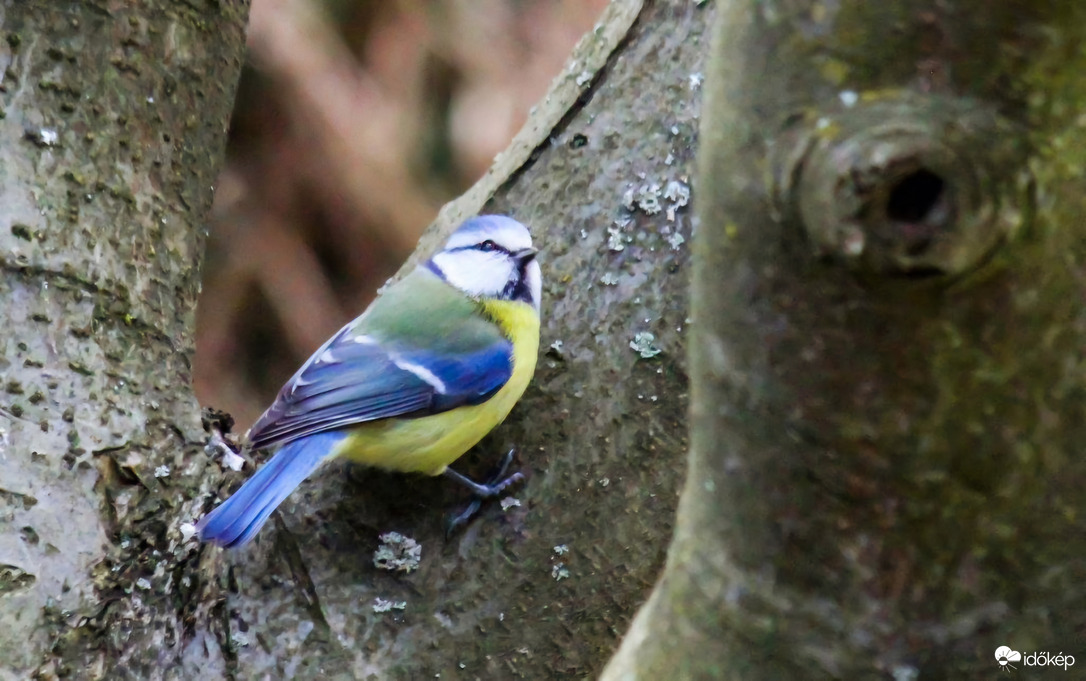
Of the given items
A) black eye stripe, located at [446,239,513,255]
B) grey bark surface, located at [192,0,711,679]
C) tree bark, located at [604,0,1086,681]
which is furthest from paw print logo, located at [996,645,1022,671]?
black eye stripe, located at [446,239,513,255]

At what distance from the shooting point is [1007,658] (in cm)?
A: 36

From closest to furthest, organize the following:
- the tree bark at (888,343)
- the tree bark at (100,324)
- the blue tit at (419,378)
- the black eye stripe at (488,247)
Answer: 1. the tree bark at (888,343)
2. the tree bark at (100,324)
3. the blue tit at (419,378)
4. the black eye stripe at (488,247)

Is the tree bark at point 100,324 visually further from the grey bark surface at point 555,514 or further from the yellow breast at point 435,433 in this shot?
the yellow breast at point 435,433

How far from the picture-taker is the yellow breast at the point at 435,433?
930 millimetres

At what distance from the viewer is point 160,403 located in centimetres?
90

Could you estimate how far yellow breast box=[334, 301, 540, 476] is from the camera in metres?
0.93

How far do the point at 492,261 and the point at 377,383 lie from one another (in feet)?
0.68

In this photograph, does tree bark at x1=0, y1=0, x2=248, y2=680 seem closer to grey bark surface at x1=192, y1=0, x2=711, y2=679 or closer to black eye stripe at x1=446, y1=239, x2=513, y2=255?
grey bark surface at x1=192, y1=0, x2=711, y2=679

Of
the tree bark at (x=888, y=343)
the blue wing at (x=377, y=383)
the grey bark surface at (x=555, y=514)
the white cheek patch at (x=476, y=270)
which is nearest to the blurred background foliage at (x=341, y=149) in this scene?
the white cheek patch at (x=476, y=270)

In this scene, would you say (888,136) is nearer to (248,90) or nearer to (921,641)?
(921,641)

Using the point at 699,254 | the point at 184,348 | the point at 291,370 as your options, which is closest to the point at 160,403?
the point at 184,348

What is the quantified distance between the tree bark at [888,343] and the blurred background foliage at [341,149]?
200cm

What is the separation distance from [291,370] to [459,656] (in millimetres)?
1696

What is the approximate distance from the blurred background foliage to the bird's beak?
1312 mm
